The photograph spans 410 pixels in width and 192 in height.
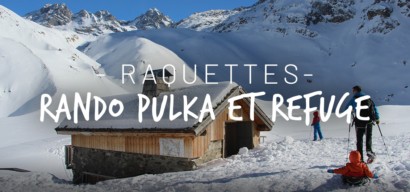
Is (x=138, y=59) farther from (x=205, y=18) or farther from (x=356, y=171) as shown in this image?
(x=205, y=18)

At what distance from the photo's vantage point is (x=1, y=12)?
88.1 m

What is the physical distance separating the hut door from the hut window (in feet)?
10.7

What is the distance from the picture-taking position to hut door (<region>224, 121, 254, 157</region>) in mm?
16547

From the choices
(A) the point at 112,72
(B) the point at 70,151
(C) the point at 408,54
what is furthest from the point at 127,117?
(C) the point at 408,54

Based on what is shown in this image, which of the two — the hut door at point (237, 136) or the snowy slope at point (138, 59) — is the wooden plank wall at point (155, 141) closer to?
the hut door at point (237, 136)

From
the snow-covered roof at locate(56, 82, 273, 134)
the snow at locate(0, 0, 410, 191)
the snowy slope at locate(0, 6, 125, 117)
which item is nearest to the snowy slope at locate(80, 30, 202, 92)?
the snow at locate(0, 0, 410, 191)

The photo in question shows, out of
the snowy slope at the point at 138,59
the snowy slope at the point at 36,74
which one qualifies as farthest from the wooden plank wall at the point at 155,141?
the snowy slope at the point at 138,59

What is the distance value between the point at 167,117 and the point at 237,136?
407 cm

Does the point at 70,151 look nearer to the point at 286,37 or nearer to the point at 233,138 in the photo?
the point at 233,138

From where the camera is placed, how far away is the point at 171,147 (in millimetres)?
13836

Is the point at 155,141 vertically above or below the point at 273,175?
above

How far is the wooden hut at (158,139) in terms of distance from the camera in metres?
13.6

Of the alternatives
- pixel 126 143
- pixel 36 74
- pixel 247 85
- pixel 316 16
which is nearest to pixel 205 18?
pixel 316 16

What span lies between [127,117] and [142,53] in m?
63.6
